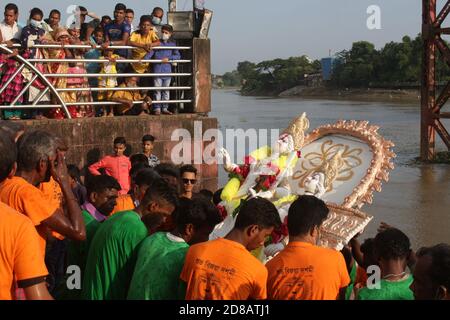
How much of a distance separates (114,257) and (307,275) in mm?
978

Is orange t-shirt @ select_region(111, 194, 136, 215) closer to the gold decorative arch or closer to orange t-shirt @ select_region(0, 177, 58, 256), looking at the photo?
orange t-shirt @ select_region(0, 177, 58, 256)

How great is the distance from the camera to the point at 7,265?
2.38 meters

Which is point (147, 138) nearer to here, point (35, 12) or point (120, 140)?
point (120, 140)

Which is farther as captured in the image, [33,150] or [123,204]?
[123,204]

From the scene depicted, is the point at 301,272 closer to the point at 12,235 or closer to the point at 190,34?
the point at 12,235

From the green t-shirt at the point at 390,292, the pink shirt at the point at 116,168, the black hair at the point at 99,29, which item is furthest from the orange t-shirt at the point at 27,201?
the black hair at the point at 99,29

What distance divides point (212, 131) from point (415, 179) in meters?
6.24

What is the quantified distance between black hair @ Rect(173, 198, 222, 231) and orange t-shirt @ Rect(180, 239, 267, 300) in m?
0.33

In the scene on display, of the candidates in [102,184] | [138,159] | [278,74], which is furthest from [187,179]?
[278,74]

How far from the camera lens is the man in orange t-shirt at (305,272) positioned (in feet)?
9.52

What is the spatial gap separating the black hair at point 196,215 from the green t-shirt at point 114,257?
23cm

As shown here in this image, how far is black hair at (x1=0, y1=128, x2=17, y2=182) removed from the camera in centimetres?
257

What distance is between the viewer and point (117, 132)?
281 inches

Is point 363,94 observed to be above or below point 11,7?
below
